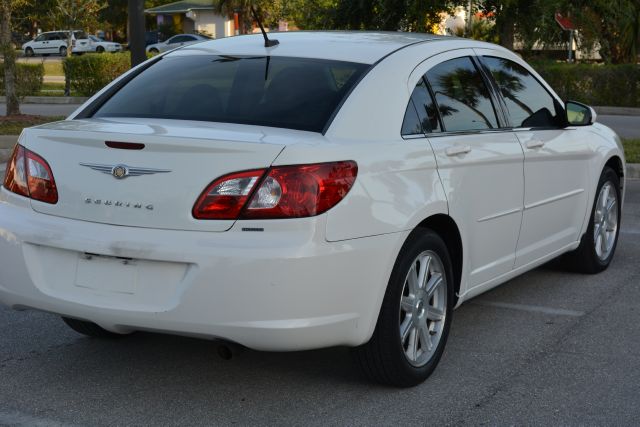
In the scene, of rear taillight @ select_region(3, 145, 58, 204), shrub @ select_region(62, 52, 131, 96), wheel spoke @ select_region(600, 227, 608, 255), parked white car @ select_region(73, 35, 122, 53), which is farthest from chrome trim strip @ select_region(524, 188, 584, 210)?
parked white car @ select_region(73, 35, 122, 53)

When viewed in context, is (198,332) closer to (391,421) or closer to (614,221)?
(391,421)

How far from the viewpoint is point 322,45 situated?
5.30 m

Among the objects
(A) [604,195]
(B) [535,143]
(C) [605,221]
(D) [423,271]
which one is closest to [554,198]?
(B) [535,143]

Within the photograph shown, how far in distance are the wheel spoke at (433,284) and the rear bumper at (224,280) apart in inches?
20.6

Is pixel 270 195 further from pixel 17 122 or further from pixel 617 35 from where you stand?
pixel 617 35

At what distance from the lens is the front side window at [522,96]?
593cm

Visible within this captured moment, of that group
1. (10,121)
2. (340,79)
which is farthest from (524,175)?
(10,121)

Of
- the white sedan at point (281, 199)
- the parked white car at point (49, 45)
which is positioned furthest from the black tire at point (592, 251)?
the parked white car at point (49, 45)

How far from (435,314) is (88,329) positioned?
1.78 m

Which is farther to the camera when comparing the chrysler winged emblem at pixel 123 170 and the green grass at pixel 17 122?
the green grass at pixel 17 122

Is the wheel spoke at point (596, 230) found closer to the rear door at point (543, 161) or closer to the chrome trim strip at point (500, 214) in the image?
the rear door at point (543, 161)

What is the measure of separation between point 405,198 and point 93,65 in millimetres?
23716

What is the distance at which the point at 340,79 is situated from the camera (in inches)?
193

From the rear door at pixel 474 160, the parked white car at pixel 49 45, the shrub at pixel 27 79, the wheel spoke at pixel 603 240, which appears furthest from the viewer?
the parked white car at pixel 49 45
